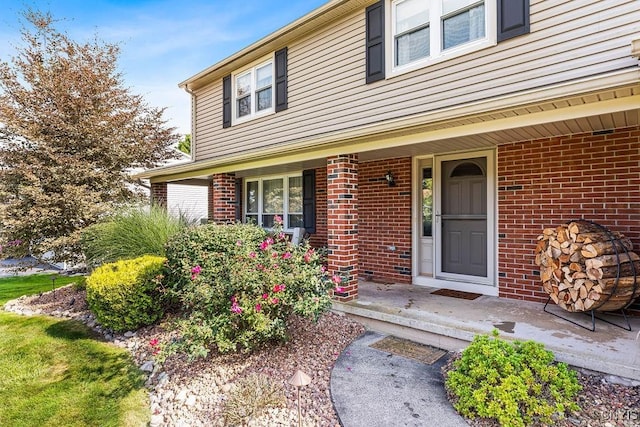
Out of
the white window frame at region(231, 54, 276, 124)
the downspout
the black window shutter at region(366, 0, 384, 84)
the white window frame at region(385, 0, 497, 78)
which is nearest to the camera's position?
the white window frame at region(385, 0, 497, 78)

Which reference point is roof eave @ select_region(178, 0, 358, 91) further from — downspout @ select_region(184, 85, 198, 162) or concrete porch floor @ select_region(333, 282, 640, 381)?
concrete porch floor @ select_region(333, 282, 640, 381)

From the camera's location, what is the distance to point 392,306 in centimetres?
465

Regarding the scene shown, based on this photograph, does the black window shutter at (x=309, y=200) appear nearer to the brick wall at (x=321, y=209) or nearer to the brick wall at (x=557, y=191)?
the brick wall at (x=321, y=209)

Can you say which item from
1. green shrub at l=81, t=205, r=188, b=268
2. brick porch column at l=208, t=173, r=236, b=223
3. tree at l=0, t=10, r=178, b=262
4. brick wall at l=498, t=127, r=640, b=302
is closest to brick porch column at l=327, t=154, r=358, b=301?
brick wall at l=498, t=127, r=640, b=302

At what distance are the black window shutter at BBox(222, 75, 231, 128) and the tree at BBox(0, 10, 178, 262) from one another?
8.59 feet

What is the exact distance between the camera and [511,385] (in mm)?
2523

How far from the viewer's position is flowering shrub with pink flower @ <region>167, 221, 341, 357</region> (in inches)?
136

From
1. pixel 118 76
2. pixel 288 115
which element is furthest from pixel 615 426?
pixel 118 76

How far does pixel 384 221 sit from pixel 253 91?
399 centimetres

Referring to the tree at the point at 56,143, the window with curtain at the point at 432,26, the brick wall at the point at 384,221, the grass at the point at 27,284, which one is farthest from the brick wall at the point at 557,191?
the grass at the point at 27,284

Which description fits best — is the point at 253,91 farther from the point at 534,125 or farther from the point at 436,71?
the point at 534,125

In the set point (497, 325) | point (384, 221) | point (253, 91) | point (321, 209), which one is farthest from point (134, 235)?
point (497, 325)

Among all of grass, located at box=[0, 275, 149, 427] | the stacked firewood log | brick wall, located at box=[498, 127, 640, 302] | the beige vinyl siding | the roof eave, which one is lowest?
grass, located at box=[0, 275, 149, 427]

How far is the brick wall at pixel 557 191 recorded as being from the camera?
4.14m
